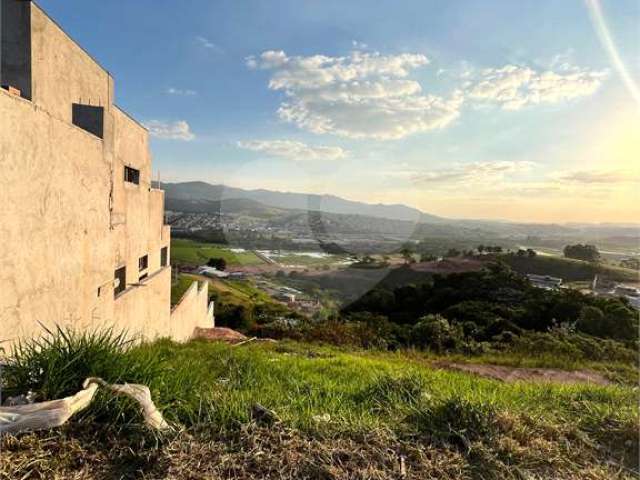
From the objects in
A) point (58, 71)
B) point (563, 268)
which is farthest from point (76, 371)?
point (563, 268)

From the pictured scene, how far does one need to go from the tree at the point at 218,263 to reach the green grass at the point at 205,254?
0.80 feet

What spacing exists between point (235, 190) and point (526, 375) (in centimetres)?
1410

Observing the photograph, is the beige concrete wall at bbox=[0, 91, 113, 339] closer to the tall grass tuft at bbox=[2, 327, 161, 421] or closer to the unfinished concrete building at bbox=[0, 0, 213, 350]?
the unfinished concrete building at bbox=[0, 0, 213, 350]

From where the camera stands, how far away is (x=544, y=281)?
24688mm

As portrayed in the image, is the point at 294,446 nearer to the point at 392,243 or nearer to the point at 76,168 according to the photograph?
the point at 76,168

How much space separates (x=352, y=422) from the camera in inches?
83.7

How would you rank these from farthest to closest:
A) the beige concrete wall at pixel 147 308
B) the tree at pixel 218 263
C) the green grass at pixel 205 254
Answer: the tree at pixel 218 263 → the green grass at pixel 205 254 → the beige concrete wall at pixel 147 308

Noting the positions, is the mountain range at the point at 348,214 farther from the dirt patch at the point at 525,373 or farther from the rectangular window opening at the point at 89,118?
the dirt patch at the point at 525,373

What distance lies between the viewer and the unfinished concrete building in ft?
9.84

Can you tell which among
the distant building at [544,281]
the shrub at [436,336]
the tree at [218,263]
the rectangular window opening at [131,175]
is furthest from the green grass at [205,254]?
the rectangular window opening at [131,175]

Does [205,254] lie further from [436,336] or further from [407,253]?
[436,336]

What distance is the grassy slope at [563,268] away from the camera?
22.5m

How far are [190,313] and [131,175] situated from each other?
6.79 metres

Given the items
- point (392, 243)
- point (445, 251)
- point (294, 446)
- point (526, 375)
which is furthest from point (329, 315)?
point (294, 446)
